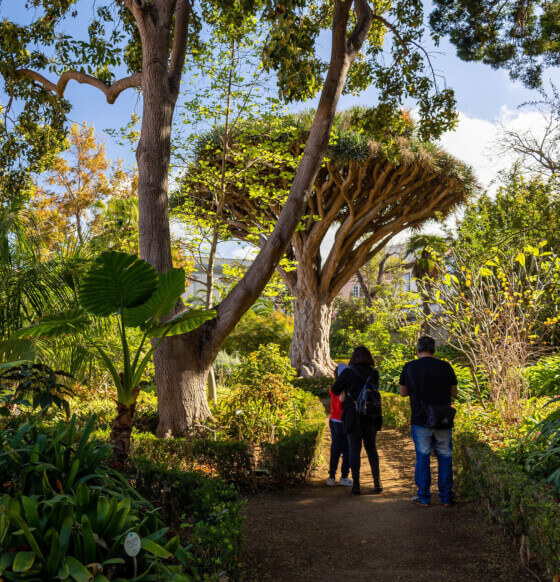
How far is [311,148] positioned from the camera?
21.6 ft

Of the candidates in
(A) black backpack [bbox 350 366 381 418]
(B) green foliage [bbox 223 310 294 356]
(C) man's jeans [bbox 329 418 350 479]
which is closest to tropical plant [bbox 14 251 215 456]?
(A) black backpack [bbox 350 366 381 418]

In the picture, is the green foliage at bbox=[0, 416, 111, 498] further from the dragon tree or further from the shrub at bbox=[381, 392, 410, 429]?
the dragon tree

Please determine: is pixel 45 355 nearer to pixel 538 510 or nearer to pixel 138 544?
pixel 138 544

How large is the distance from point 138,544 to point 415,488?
4.34 meters

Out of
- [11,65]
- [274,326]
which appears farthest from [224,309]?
[274,326]

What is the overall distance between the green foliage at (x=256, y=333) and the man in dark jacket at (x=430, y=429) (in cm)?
1160

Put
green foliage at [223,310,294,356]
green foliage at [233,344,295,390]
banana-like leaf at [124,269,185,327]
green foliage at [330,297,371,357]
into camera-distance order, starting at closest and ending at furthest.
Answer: banana-like leaf at [124,269,185,327], green foliage at [233,344,295,390], green foliage at [223,310,294,356], green foliage at [330,297,371,357]

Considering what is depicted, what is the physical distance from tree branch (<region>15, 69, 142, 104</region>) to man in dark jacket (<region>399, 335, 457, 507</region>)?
5704mm

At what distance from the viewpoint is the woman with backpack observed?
5.28 m

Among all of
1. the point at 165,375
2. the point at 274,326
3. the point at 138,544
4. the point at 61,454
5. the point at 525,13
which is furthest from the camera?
the point at 274,326

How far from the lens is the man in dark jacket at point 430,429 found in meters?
4.84

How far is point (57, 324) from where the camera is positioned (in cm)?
416

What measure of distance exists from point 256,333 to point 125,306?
13.4 meters

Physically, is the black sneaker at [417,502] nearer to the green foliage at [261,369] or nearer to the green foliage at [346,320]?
the green foliage at [261,369]
